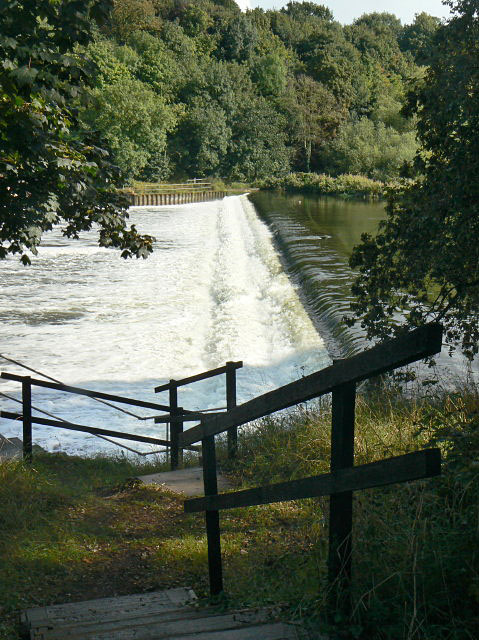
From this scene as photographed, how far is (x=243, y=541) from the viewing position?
4727 millimetres

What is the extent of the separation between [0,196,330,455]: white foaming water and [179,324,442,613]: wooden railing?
27.2 feet

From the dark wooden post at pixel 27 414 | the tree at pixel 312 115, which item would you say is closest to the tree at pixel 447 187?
the dark wooden post at pixel 27 414

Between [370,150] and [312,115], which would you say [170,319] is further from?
[312,115]

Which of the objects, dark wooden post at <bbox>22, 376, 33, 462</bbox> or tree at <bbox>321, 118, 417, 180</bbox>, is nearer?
dark wooden post at <bbox>22, 376, 33, 462</bbox>

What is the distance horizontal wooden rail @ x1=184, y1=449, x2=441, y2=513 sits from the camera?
6.97 feet

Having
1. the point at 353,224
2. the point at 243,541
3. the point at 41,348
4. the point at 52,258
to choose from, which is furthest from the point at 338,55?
the point at 243,541

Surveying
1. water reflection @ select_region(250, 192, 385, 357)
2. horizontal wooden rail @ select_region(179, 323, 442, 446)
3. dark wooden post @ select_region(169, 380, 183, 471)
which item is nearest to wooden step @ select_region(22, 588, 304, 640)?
horizontal wooden rail @ select_region(179, 323, 442, 446)

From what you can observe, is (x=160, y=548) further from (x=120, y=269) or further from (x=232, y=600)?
(x=120, y=269)

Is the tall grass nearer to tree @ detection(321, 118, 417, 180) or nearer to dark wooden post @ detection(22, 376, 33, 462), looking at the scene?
dark wooden post @ detection(22, 376, 33, 462)

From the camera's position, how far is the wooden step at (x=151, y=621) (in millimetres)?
2744

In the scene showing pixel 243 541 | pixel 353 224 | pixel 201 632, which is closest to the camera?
pixel 201 632

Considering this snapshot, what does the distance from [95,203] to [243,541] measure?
4632mm

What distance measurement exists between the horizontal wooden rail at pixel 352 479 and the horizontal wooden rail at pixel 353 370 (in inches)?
11.0

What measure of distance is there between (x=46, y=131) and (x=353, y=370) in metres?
4.85
